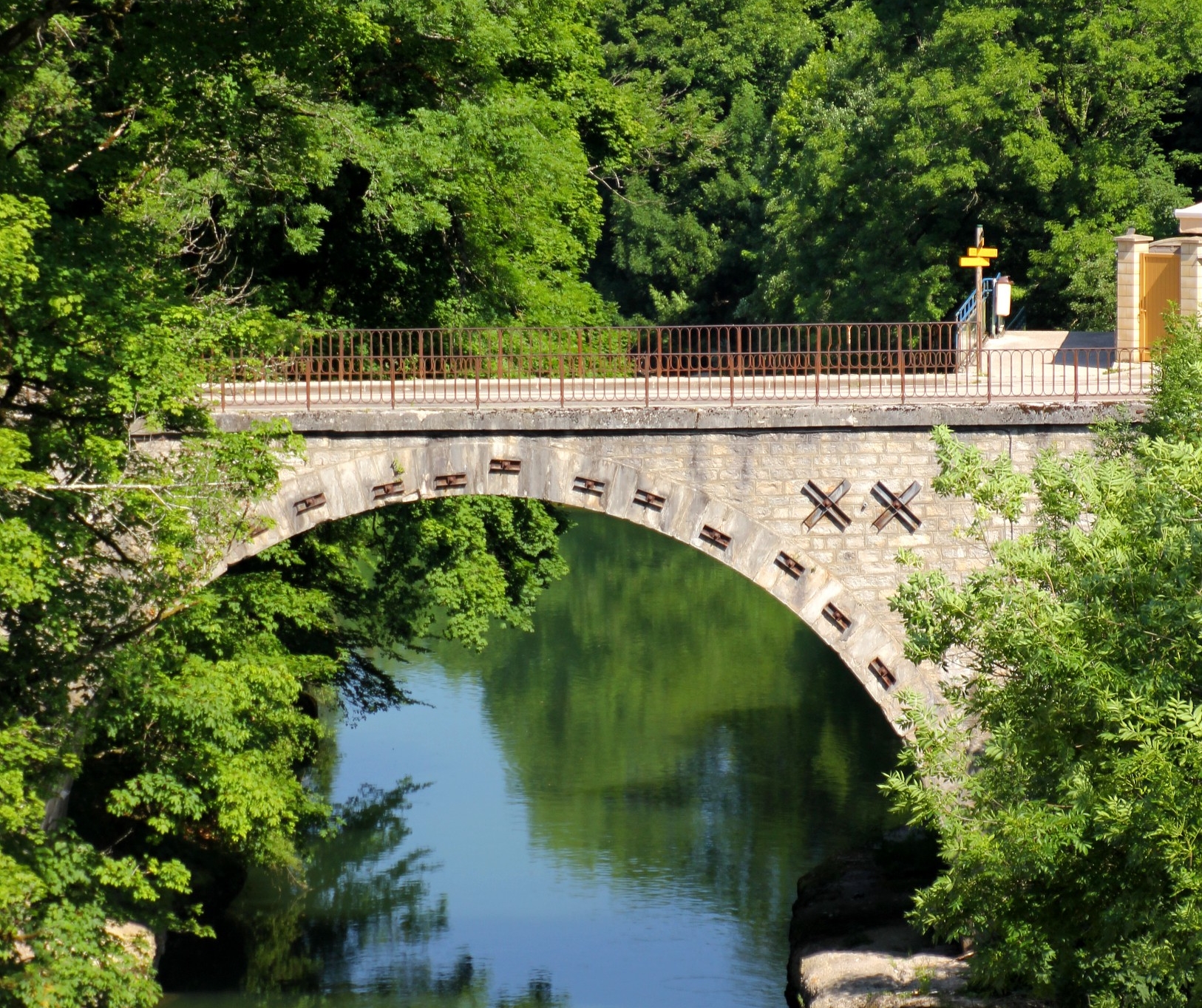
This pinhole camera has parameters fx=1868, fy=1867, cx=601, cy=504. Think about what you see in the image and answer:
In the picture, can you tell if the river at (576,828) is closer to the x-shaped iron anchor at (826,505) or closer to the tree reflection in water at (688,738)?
the tree reflection in water at (688,738)

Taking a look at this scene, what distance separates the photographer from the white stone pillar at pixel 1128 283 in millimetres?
24391

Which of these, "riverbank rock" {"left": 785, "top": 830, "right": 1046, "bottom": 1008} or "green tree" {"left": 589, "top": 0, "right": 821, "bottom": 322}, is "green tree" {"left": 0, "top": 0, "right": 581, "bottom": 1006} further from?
"green tree" {"left": 589, "top": 0, "right": 821, "bottom": 322}

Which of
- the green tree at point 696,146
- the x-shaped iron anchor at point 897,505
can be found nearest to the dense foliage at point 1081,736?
the x-shaped iron anchor at point 897,505

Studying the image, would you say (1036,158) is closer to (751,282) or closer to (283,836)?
(751,282)

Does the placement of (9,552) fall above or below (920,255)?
below

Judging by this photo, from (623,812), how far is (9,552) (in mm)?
11173

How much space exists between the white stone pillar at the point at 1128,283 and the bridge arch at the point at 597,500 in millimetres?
9833

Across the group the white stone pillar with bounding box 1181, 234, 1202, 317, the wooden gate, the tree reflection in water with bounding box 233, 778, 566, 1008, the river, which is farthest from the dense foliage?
the wooden gate

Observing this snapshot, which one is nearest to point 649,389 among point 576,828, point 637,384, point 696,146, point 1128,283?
point 637,384

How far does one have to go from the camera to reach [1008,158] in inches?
1309

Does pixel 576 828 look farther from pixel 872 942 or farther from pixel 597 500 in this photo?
pixel 597 500

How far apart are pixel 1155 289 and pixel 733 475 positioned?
10.5 metres

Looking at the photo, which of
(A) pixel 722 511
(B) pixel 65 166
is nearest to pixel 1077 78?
(A) pixel 722 511

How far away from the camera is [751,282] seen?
48.4 meters
